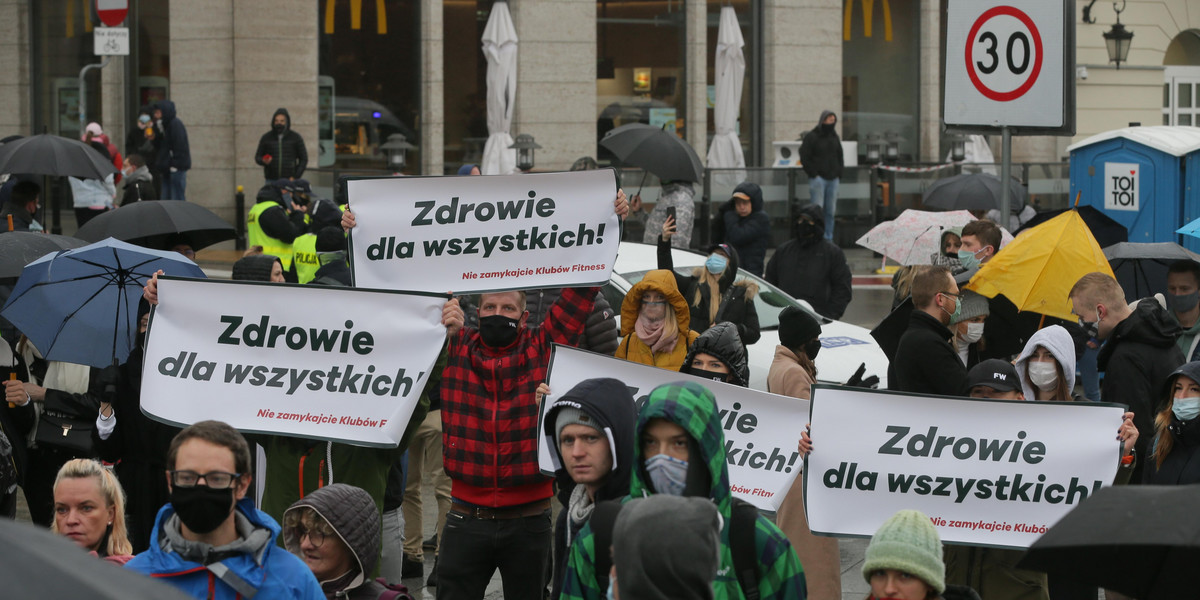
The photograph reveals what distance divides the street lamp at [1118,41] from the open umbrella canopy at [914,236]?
20.4m

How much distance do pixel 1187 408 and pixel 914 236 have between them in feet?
19.3

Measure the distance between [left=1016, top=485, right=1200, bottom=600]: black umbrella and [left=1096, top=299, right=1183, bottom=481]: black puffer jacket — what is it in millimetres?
4099

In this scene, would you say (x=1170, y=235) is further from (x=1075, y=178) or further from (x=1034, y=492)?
(x=1034, y=492)

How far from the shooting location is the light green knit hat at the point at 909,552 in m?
4.00

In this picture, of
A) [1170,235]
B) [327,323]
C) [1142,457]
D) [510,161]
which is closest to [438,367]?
[327,323]

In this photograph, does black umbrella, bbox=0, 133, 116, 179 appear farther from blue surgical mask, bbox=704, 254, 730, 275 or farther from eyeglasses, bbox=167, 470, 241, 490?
eyeglasses, bbox=167, 470, 241, 490

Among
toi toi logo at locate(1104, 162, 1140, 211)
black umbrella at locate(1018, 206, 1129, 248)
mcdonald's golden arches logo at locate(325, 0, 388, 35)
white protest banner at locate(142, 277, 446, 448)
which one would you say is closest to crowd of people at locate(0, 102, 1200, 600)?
white protest banner at locate(142, 277, 446, 448)

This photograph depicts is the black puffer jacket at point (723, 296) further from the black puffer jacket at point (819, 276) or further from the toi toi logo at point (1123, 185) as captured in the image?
the toi toi logo at point (1123, 185)

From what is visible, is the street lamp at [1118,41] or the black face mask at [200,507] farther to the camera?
the street lamp at [1118,41]

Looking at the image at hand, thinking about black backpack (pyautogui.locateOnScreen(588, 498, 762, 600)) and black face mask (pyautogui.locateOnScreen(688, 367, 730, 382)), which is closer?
black backpack (pyautogui.locateOnScreen(588, 498, 762, 600))

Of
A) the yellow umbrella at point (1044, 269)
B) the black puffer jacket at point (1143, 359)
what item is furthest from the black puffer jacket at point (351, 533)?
the yellow umbrella at point (1044, 269)

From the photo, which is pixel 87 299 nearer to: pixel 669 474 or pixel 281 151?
pixel 669 474

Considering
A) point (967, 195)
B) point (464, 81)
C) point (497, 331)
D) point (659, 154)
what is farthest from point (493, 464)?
point (464, 81)

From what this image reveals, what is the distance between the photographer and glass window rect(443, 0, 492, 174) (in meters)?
25.5
